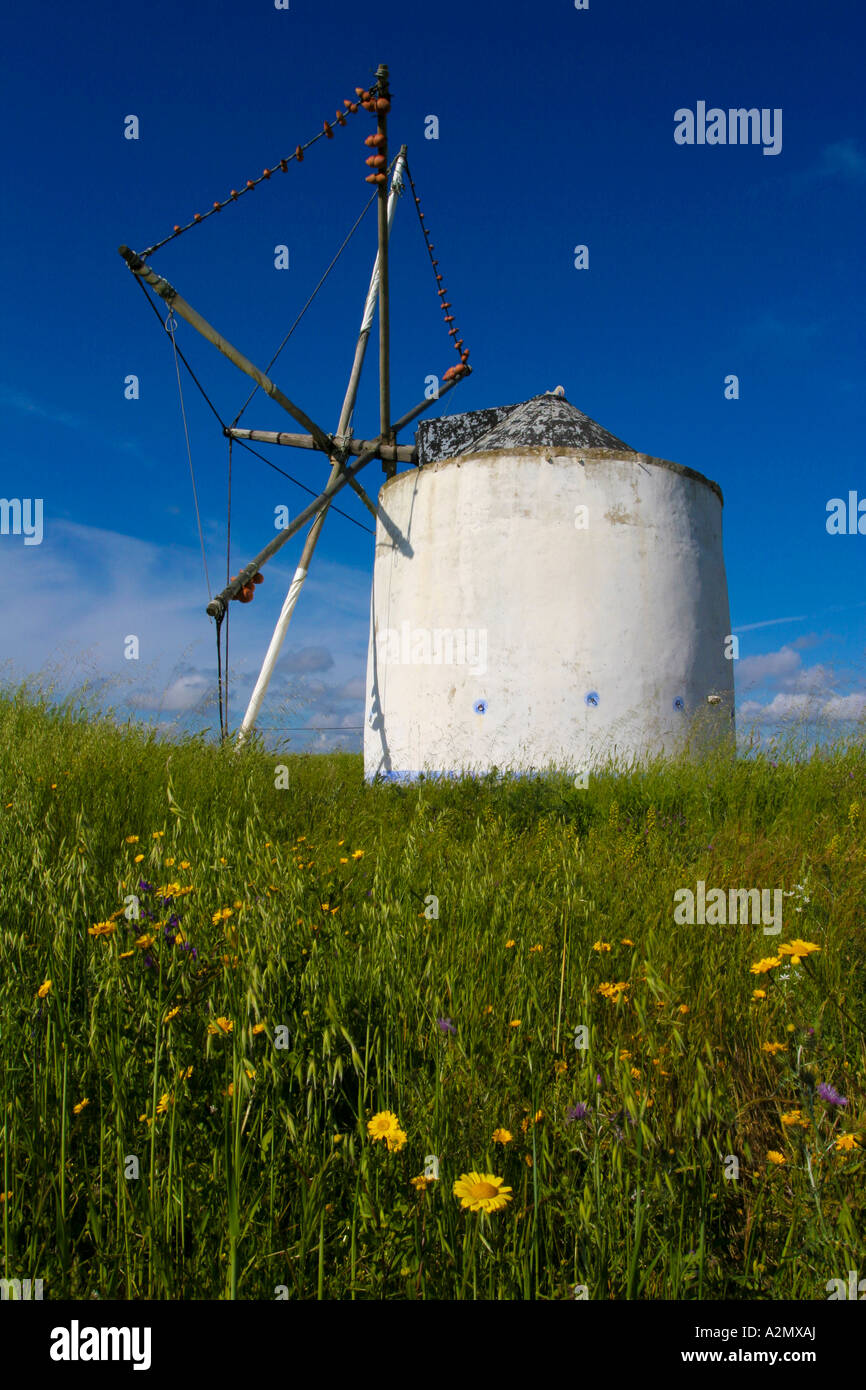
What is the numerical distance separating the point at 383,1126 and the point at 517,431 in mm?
10767

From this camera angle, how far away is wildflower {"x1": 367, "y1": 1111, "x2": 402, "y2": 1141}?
1.26 m

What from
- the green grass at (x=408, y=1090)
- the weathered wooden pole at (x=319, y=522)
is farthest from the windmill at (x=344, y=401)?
the green grass at (x=408, y=1090)

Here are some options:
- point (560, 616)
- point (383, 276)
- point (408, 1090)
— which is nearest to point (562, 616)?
point (560, 616)

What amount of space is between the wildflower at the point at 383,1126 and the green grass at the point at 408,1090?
0.07 meters

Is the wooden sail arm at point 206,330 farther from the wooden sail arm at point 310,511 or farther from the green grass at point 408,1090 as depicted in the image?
the green grass at point 408,1090

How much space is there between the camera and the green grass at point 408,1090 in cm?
123

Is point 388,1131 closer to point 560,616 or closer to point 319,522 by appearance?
point 560,616

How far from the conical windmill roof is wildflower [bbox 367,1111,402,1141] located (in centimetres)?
943

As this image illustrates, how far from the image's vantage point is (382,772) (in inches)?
418

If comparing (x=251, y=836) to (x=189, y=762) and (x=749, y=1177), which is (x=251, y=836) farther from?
(x=189, y=762)

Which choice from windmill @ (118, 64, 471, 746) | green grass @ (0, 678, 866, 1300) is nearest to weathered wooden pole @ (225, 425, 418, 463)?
windmill @ (118, 64, 471, 746)

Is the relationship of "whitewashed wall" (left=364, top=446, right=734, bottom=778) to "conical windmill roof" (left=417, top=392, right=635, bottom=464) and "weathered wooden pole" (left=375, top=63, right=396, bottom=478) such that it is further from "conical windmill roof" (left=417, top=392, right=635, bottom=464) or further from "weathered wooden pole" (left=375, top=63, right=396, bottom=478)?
"weathered wooden pole" (left=375, top=63, right=396, bottom=478)
